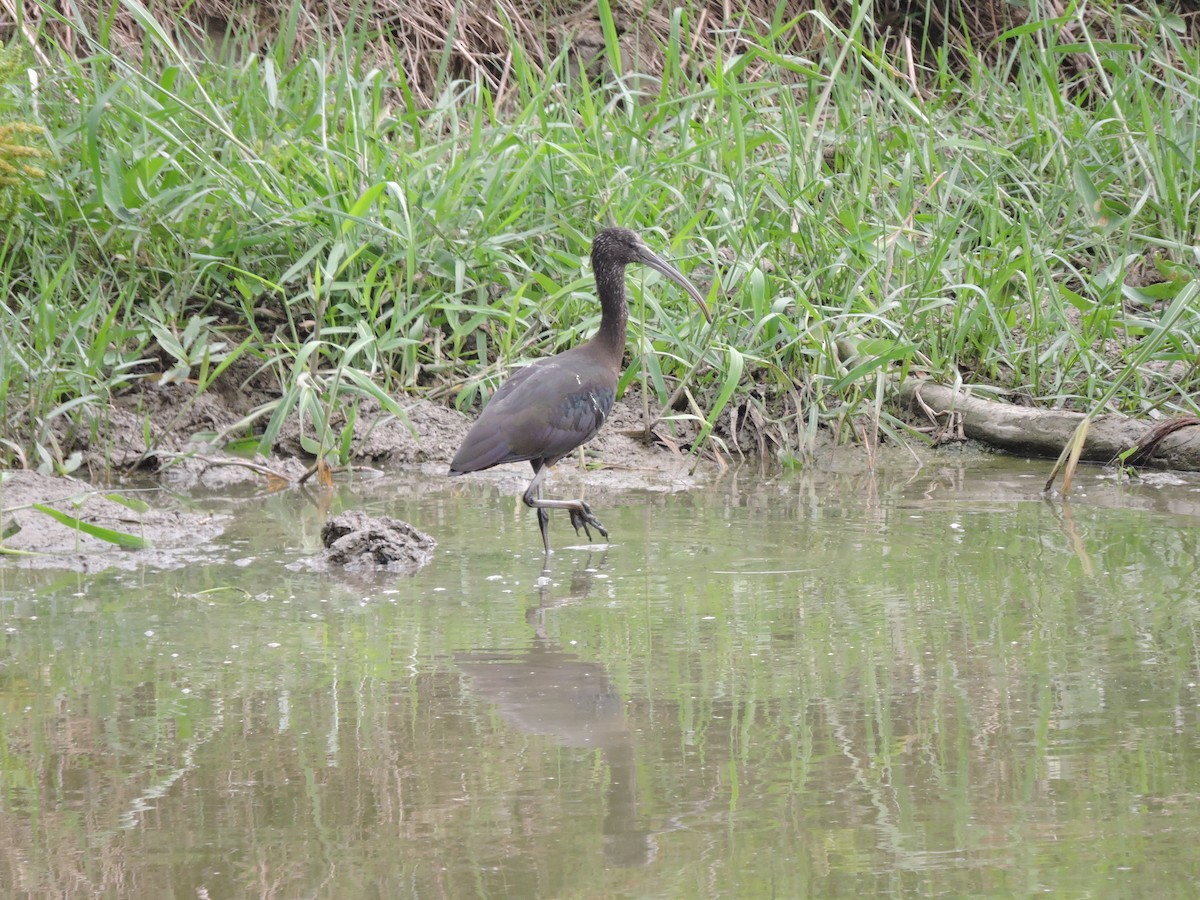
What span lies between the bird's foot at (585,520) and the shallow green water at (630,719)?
0.27ft

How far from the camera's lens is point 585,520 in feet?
16.8

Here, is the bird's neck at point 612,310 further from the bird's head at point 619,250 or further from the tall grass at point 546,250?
the tall grass at point 546,250

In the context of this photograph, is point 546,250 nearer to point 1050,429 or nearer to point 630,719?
point 1050,429

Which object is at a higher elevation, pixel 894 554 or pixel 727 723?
pixel 727 723

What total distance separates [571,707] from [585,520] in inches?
75.2

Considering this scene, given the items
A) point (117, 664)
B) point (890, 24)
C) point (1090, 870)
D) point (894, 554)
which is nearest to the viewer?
point (1090, 870)

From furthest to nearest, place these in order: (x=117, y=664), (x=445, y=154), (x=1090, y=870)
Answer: (x=445, y=154) < (x=117, y=664) < (x=1090, y=870)

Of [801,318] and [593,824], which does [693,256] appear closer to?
[801,318]

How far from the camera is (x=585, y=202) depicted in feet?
24.2

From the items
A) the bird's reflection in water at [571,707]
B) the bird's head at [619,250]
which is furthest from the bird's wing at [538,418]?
the bird's reflection in water at [571,707]

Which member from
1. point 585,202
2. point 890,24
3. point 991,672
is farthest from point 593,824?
point 890,24

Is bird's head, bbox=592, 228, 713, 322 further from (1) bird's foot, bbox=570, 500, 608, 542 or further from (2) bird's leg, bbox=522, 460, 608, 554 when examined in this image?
(1) bird's foot, bbox=570, 500, 608, 542

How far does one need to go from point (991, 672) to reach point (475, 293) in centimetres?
432

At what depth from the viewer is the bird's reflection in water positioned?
2.50m
